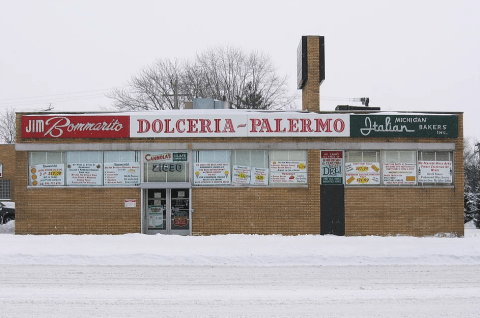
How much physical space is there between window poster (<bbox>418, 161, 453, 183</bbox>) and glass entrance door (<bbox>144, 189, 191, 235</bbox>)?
859cm

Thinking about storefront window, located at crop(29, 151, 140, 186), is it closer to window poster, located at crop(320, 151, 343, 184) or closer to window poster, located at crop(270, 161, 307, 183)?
window poster, located at crop(270, 161, 307, 183)

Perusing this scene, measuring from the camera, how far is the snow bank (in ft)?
38.7

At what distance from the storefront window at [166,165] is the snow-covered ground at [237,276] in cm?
258

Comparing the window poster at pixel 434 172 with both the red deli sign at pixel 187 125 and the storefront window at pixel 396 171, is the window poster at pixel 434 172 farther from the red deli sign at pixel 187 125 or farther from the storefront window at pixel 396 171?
the red deli sign at pixel 187 125

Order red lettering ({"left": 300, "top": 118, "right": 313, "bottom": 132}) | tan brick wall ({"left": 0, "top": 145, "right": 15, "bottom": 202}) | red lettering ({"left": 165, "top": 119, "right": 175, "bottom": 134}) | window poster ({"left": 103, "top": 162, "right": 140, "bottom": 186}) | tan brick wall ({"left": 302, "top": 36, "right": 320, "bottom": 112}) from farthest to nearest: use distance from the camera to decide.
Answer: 1. tan brick wall ({"left": 0, "top": 145, "right": 15, "bottom": 202})
2. tan brick wall ({"left": 302, "top": 36, "right": 320, "bottom": 112})
3. window poster ({"left": 103, "top": 162, "right": 140, "bottom": 186})
4. red lettering ({"left": 165, "top": 119, "right": 175, "bottom": 134})
5. red lettering ({"left": 300, "top": 118, "right": 313, "bottom": 132})

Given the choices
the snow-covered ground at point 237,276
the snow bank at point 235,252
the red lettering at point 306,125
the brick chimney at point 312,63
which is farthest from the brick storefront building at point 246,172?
the snow bank at point 235,252

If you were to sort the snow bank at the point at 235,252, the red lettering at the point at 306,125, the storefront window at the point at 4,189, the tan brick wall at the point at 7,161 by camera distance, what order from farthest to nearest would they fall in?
1. the tan brick wall at the point at 7,161
2. the storefront window at the point at 4,189
3. the red lettering at the point at 306,125
4. the snow bank at the point at 235,252

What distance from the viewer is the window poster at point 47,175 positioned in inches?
669

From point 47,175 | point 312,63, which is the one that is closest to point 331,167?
point 312,63

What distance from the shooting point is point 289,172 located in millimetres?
16844

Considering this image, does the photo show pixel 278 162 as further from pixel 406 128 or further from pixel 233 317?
pixel 233 317

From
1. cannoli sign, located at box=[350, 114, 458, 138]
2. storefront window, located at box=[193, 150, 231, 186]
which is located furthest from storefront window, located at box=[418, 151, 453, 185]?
storefront window, located at box=[193, 150, 231, 186]

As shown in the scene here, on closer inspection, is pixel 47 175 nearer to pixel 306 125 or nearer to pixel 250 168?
pixel 250 168

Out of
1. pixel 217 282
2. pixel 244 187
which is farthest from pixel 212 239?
pixel 217 282
